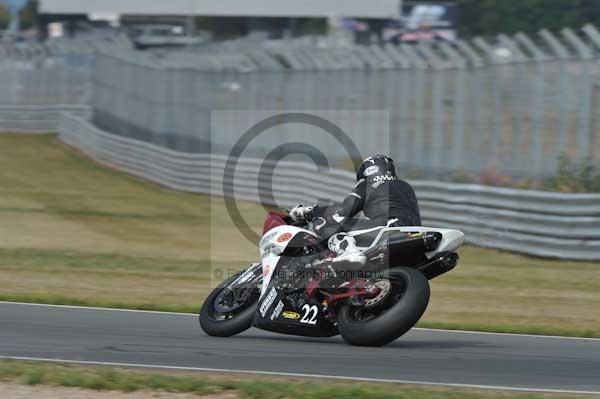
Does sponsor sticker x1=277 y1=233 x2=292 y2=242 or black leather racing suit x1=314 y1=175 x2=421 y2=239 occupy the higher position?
black leather racing suit x1=314 y1=175 x2=421 y2=239

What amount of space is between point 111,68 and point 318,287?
28.2m

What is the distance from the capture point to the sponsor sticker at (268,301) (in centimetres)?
896

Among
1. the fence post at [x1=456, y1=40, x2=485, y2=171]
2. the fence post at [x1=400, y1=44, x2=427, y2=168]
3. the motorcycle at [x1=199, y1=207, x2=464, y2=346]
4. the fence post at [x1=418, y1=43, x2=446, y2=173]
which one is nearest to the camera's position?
the motorcycle at [x1=199, y1=207, x2=464, y2=346]

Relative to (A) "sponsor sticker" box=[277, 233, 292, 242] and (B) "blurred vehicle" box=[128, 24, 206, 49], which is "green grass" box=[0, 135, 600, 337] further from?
(B) "blurred vehicle" box=[128, 24, 206, 49]

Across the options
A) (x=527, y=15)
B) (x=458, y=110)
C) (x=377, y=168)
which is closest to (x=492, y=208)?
(x=458, y=110)

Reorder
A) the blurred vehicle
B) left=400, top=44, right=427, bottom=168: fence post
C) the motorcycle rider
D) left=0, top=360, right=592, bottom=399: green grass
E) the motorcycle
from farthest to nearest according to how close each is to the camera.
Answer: the blurred vehicle < left=400, top=44, right=427, bottom=168: fence post < the motorcycle rider < the motorcycle < left=0, top=360, right=592, bottom=399: green grass

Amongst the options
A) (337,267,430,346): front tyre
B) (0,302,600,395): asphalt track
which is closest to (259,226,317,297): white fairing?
(0,302,600,395): asphalt track

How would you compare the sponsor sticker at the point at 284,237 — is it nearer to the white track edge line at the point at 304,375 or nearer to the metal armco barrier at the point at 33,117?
the white track edge line at the point at 304,375

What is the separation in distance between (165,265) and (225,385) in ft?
28.3

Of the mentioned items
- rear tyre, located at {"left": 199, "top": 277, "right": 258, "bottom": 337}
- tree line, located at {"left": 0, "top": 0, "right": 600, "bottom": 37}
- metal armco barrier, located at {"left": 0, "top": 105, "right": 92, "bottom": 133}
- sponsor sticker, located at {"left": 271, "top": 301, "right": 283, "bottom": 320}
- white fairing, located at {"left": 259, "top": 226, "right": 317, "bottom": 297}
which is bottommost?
metal armco barrier, located at {"left": 0, "top": 105, "right": 92, "bottom": 133}

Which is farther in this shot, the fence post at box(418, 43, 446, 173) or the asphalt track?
the fence post at box(418, 43, 446, 173)

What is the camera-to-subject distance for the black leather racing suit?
891 cm

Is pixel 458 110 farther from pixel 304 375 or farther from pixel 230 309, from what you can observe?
pixel 304 375

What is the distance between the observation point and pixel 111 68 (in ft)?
118
